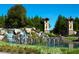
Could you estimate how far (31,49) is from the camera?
22.9ft

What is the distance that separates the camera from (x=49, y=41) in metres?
7.03

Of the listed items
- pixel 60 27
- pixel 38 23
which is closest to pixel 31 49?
pixel 38 23

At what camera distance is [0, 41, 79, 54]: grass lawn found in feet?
22.9

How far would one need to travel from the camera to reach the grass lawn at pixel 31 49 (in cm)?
696

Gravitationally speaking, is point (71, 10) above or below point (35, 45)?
above

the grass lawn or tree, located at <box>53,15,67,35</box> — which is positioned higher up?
tree, located at <box>53,15,67,35</box>

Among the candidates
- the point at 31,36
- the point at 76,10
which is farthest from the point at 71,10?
the point at 31,36

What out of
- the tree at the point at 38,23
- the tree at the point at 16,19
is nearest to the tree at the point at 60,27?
the tree at the point at 38,23

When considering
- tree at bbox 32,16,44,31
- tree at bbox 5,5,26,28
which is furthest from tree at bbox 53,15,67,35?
tree at bbox 5,5,26,28

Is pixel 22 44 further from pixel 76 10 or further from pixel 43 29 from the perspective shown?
pixel 76 10

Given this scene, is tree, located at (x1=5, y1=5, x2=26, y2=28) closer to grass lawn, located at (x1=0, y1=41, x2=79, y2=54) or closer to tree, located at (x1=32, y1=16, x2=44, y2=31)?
tree, located at (x1=32, y1=16, x2=44, y2=31)

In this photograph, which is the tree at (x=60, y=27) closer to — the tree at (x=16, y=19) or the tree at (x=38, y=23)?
the tree at (x=38, y=23)

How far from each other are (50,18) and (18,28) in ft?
1.40

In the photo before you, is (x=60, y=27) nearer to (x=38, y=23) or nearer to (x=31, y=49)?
(x=38, y=23)
